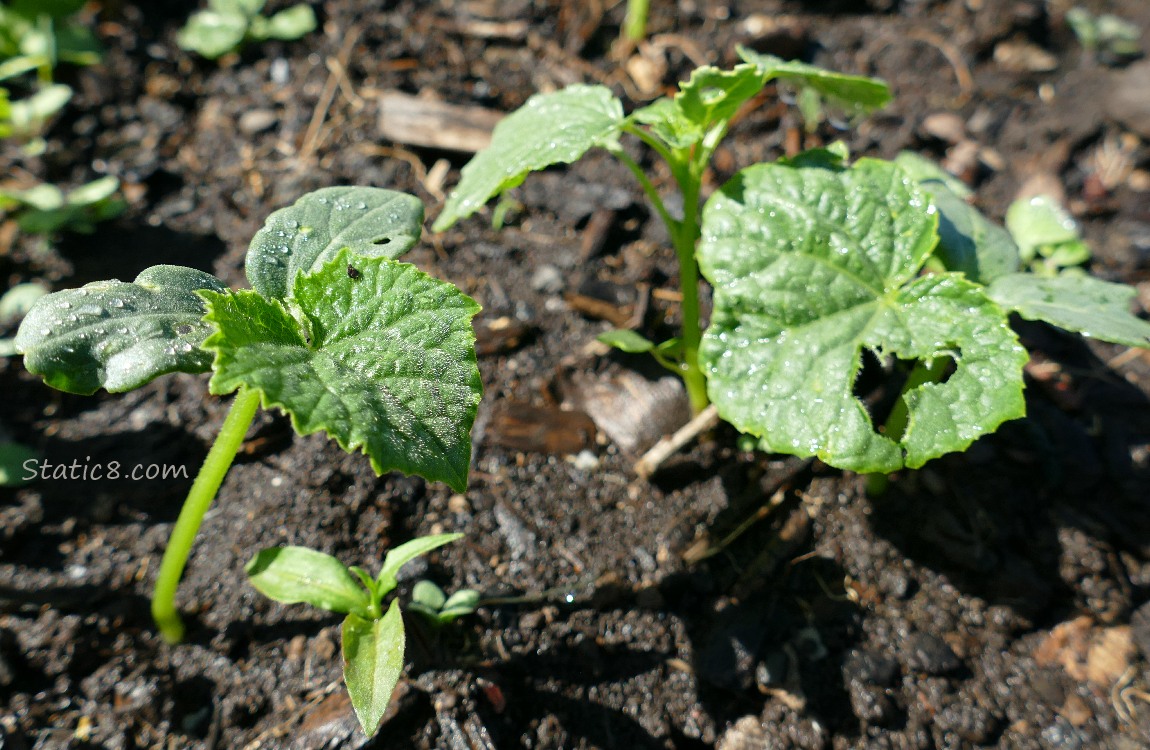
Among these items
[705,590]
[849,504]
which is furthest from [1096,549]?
[705,590]

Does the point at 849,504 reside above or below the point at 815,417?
below

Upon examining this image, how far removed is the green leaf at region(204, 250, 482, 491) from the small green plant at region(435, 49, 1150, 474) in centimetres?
37

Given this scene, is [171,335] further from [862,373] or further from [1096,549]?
[1096,549]

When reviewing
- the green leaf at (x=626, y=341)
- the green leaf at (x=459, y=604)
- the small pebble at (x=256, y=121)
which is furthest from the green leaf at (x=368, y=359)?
the small pebble at (x=256, y=121)

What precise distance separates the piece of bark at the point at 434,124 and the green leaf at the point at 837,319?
4.11ft

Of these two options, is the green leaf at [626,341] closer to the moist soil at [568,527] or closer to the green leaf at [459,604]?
the moist soil at [568,527]

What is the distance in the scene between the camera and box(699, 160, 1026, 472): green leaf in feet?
5.18

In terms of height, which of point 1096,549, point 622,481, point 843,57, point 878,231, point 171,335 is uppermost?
point 171,335

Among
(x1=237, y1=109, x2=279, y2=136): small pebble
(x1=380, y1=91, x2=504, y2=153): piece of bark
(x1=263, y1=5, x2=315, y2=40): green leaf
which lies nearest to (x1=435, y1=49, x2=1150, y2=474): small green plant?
(x1=380, y1=91, x2=504, y2=153): piece of bark

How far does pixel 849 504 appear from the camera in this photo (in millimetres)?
2080

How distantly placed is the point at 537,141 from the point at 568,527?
95 cm

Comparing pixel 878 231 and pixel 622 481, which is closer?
pixel 878 231

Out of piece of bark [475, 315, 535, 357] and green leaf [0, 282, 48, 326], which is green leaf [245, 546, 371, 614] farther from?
green leaf [0, 282, 48, 326]

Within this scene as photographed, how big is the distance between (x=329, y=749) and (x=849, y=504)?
1382mm
